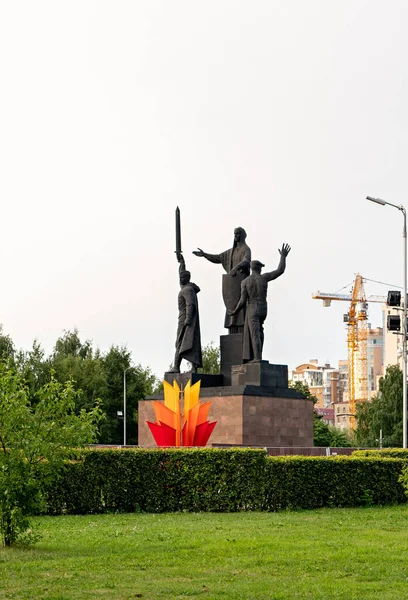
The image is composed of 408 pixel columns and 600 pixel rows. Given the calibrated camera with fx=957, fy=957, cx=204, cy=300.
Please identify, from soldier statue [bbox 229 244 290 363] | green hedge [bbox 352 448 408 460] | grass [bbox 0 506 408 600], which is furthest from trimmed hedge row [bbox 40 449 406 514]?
soldier statue [bbox 229 244 290 363]

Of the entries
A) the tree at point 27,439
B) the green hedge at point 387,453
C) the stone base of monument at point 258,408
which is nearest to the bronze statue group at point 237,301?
the stone base of monument at point 258,408

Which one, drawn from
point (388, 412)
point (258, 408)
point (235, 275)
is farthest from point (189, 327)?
point (388, 412)

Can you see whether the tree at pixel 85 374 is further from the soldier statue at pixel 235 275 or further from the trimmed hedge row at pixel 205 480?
the trimmed hedge row at pixel 205 480

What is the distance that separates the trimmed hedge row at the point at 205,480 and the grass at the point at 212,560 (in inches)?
54.8

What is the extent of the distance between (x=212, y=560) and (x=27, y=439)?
7.69 feet

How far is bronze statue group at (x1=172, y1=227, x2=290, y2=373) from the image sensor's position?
20.9 metres

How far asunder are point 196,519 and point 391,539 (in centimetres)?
315

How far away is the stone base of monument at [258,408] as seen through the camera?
64.3ft

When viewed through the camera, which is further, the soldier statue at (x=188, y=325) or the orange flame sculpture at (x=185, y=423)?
the soldier statue at (x=188, y=325)

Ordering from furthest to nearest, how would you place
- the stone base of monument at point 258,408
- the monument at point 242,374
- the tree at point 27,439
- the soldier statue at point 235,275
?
the soldier statue at point 235,275 < the monument at point 242,374 < the stone base of monument at point 258,408 < the tree at point 27,439

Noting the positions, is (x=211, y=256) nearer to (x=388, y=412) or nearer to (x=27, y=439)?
(x=27, y=439)

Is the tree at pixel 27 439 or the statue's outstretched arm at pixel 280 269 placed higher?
the statue's outstretched arm at pixel 280 269

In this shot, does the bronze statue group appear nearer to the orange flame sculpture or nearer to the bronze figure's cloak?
the bronze figure's cloak

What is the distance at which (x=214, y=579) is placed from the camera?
25.3 ft
